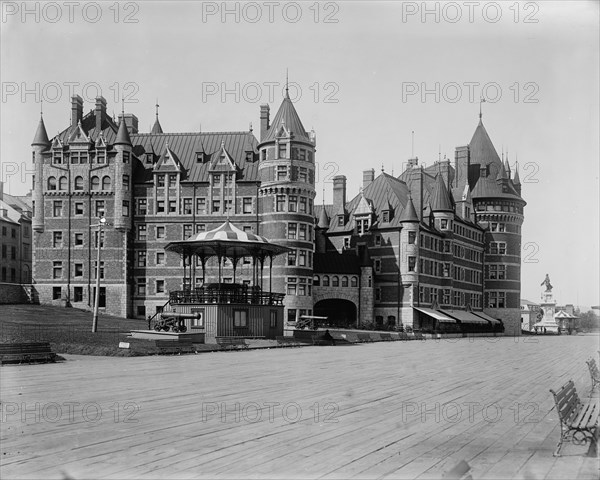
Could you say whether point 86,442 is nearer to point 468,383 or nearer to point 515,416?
point 515,416

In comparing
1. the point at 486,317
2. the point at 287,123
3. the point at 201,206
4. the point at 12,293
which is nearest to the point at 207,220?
the point at 201,206

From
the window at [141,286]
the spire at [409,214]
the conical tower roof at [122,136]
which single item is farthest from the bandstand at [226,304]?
the spire at [409,214]

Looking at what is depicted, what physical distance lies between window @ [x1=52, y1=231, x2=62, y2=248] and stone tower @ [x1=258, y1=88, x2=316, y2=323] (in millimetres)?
17572

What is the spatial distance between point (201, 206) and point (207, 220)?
142 cm

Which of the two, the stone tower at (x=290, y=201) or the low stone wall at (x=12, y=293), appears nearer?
the low stone wall at (x=12, y=293)

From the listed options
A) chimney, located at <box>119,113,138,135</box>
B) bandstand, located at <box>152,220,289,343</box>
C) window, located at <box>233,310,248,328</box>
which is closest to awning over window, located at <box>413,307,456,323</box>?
bandstand, located at <box>152,220,289,343</box>

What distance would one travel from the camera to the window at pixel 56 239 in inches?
2520

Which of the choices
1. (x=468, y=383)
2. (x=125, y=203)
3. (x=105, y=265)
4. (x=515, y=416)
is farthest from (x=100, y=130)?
(x=515, y=416)

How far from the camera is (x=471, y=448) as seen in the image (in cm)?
985

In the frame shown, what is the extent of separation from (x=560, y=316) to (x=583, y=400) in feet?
257

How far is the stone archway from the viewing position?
68062mm

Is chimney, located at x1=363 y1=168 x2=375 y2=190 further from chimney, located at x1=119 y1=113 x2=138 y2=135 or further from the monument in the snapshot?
the monument

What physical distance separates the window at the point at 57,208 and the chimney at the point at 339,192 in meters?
26.1

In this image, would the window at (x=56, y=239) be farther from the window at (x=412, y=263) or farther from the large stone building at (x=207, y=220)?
the window at (x=412, y=263)
